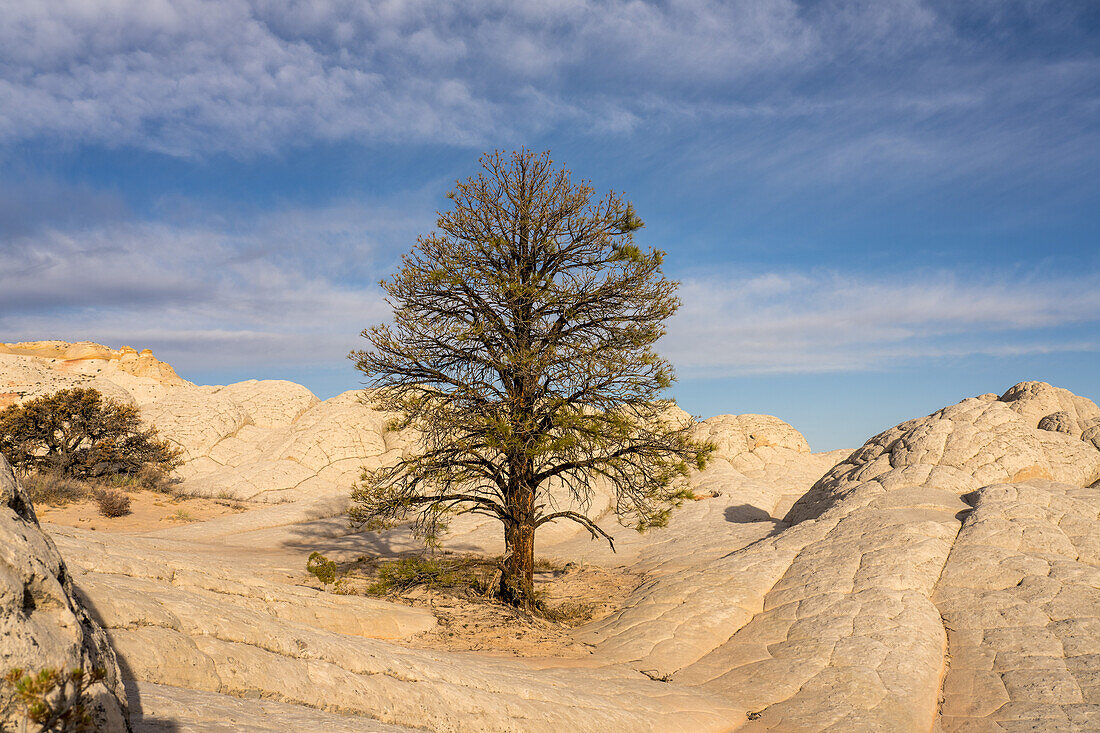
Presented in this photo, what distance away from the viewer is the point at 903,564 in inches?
529

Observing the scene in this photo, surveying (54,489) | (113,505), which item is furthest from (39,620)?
(54,489)

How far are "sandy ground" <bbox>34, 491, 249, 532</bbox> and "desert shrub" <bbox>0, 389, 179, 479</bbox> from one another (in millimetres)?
3601

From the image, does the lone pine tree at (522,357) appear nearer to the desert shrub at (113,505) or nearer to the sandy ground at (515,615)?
the sandy ground at (515,615)

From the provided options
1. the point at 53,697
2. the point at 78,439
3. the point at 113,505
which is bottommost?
the point at 113,505

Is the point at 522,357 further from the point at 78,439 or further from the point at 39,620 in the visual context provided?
the point at 78,439

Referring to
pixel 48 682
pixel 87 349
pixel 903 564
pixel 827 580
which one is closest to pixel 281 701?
pixel 48 682

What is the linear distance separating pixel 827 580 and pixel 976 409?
444 inches

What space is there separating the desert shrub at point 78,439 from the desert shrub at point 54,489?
132cm

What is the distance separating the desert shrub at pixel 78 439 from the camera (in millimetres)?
29922

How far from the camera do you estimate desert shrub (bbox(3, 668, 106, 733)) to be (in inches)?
110

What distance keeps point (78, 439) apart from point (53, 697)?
119ft

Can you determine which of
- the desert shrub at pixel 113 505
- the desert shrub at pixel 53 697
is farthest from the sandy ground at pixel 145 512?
the desert shrub at pixel 53 697

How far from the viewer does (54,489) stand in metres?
25.5

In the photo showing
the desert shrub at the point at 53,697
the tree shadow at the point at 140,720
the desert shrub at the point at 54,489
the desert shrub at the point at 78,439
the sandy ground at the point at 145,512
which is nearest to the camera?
the desert shrub at the point at 53,697
